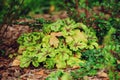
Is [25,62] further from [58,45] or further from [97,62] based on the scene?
[97,62]

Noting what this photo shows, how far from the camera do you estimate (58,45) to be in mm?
3795

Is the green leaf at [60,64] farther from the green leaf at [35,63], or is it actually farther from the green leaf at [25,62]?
the green leaf at [25,62]

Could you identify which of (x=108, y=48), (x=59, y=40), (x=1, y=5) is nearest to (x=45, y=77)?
(x=59, y=40)

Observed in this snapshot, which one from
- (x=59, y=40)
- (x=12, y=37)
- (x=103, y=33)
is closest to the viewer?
(x=59, y=40)

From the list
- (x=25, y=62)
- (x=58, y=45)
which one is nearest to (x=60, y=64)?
(x=58, y=45)

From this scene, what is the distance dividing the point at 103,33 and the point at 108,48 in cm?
88

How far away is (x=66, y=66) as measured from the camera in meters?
3.71

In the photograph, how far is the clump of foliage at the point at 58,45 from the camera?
368cm

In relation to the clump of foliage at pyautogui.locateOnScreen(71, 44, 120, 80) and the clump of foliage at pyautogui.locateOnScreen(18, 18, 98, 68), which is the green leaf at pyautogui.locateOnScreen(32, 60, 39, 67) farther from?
the clump of foliage at pyautogui.locateOnScreen(71, 44, 120, 80)

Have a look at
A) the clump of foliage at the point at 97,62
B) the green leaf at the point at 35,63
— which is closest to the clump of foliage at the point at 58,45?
the green leaf at the point at 35,63

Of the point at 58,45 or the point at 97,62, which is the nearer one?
the point at 97,62

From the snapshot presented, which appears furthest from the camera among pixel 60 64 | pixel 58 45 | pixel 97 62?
pixel 58 45

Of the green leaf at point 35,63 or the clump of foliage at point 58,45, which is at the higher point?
the clump of foliage at point 58,45

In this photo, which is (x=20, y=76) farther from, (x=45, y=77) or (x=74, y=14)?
(x=74, y=14)
